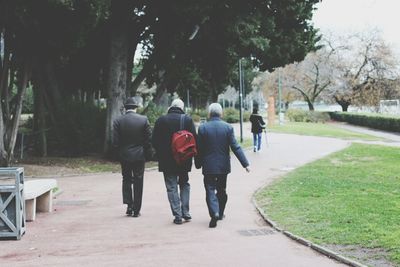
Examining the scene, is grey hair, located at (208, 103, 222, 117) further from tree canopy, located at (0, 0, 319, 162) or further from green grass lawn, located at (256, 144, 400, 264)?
tree canopy, located at (0, 0, 319, 162)

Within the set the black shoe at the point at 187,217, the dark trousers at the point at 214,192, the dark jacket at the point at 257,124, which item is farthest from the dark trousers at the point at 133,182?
the dark jacket at the point at 257,124

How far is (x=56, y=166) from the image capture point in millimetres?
18875

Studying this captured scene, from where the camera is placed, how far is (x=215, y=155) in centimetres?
886

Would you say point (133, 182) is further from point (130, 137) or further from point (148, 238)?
point (148, 238)

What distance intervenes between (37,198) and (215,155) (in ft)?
12.3

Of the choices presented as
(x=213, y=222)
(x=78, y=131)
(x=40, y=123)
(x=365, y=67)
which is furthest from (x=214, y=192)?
(x=365, y=67)

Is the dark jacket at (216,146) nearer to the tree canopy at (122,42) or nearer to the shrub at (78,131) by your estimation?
the tree canopy at (122,42)

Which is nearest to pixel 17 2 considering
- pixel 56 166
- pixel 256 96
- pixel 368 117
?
pixel 56 166

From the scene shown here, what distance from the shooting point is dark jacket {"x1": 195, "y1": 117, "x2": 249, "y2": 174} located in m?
8.84

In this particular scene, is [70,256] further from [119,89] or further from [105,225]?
[119,89]

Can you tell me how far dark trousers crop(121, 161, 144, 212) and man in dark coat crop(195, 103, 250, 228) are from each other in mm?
1110

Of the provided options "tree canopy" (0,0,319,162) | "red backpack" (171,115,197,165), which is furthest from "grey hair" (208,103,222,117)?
"tree canopy" (0,0,319,162)

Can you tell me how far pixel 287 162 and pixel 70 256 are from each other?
13.0 meters

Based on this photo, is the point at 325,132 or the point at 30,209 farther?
the point at 325,132
